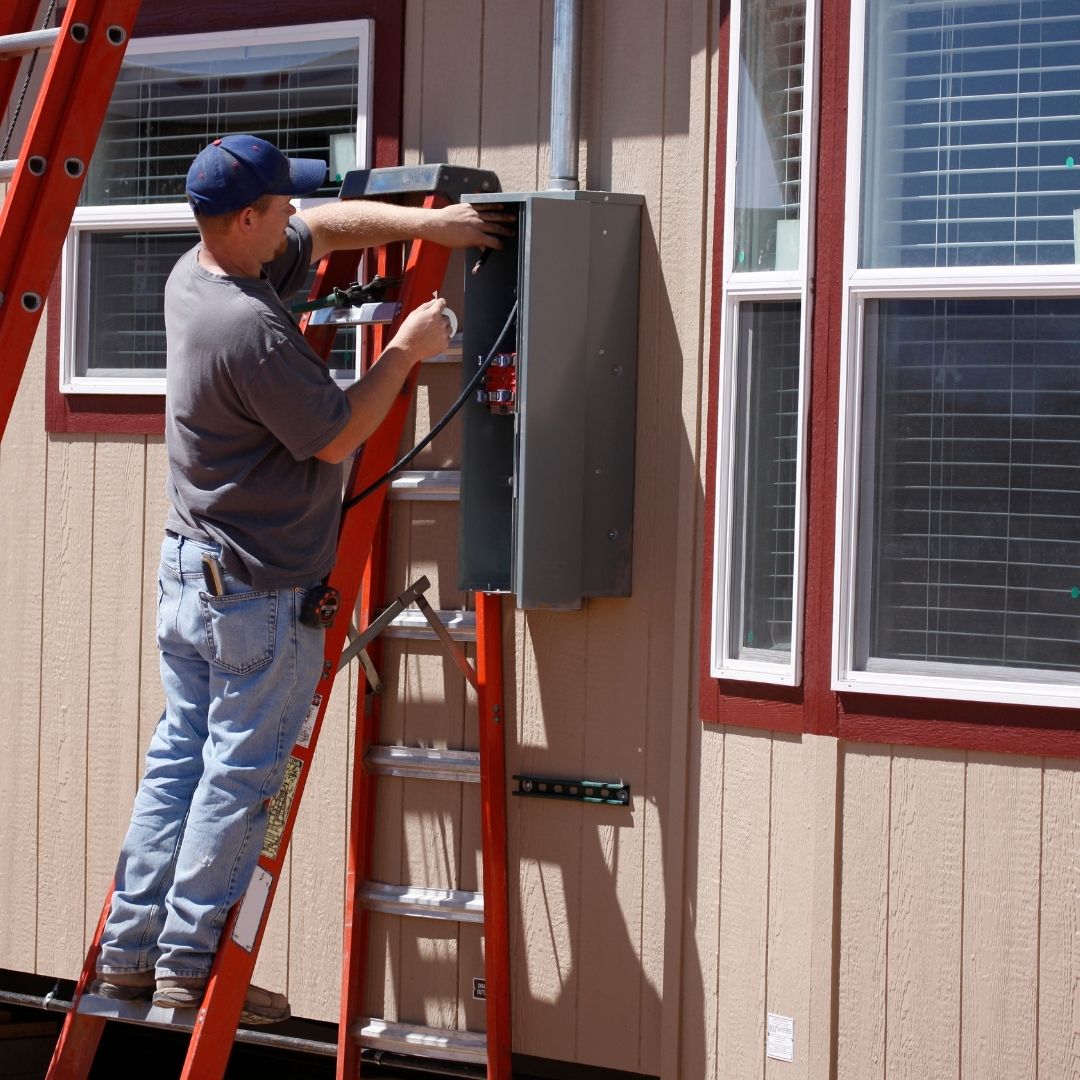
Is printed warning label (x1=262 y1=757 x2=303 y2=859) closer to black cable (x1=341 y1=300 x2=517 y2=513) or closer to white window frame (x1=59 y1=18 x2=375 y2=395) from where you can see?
black cable (x1=341 y1=300 x2=517 y2=513)

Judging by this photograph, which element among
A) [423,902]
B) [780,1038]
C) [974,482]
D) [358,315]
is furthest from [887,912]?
[358,315]

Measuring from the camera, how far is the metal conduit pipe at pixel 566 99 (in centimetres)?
429

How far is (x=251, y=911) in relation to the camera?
3467 millimetres

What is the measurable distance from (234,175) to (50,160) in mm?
409

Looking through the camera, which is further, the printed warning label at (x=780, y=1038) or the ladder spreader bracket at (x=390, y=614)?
the ladder spreader bracket at (x=390, y=614)

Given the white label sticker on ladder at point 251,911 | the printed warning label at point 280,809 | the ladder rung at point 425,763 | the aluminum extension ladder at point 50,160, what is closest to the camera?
the aluminum extension ladder at point 50,160

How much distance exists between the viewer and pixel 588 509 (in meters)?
4.27

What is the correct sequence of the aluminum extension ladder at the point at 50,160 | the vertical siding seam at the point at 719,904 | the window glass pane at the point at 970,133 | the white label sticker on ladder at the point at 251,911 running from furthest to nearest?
1. the vertical siding seam at the point at 719,904
2. the window glass pane at the point at 970,133
3. the white label sticker on ladder at the point at 251,911
4. the aluminum extension ladder at the point at 50,160

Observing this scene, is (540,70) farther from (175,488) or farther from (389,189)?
(175,488)

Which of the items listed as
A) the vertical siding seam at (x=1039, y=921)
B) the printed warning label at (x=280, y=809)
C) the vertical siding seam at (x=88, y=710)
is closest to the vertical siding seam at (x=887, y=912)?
the vertical siding seam at (x=1039, y=921)

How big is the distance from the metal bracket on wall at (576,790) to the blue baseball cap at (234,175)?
6.07ft

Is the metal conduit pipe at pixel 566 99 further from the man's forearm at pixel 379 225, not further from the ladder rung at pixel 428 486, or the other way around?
the ladder rung at pixel 428 486

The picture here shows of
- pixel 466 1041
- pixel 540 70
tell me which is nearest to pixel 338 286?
pixel 540 70

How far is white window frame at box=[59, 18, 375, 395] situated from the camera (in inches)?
183
